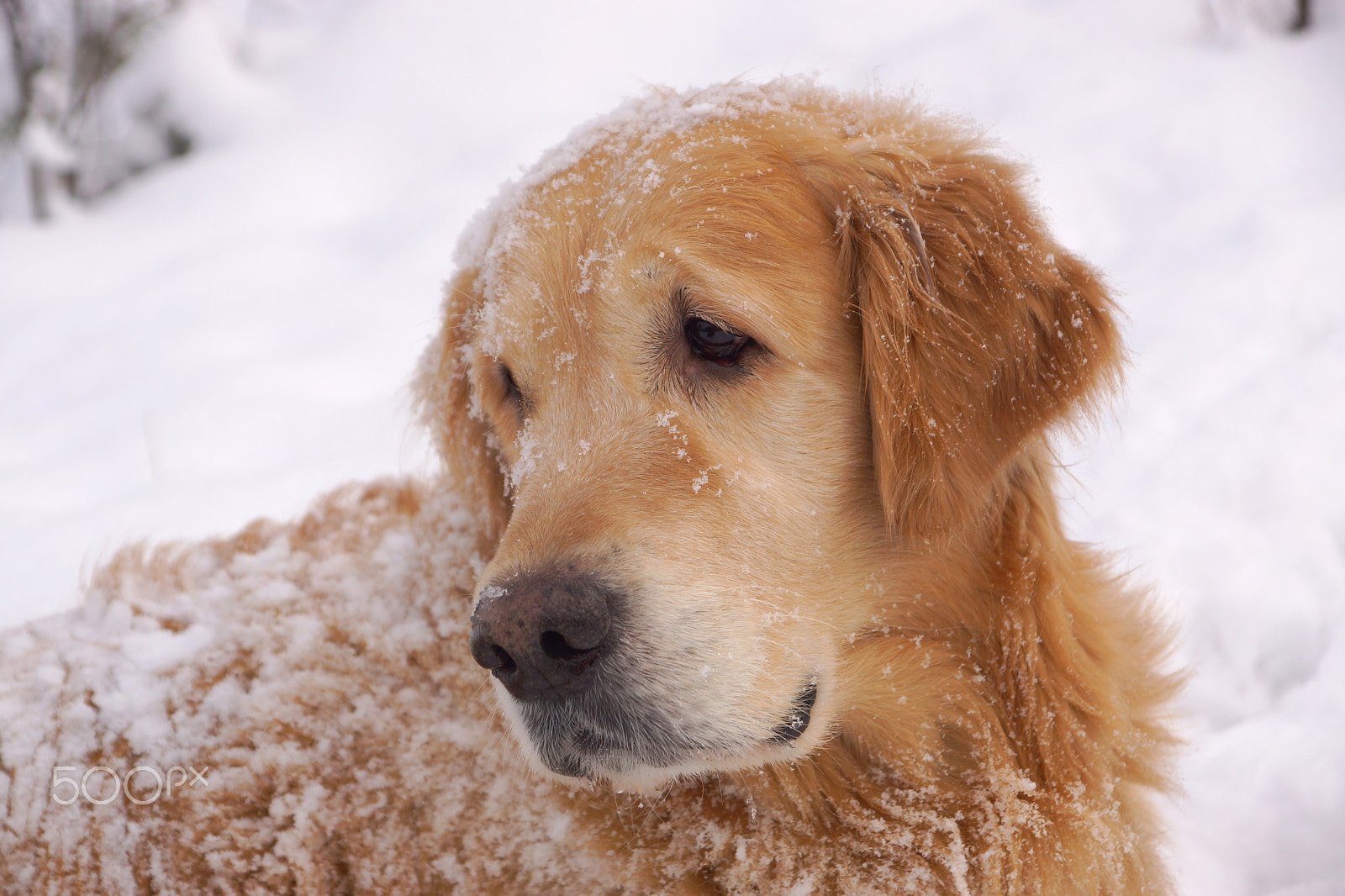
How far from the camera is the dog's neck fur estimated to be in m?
2.37

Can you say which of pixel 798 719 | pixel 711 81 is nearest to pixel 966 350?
pixel 798 719

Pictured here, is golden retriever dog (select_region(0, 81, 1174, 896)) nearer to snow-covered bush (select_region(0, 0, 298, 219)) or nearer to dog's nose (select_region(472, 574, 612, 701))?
dog's nose (select_region(472, 574, 612, 701))

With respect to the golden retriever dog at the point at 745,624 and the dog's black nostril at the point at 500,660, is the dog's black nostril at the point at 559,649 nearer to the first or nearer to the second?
the dog's black nostril at the point at 500,660

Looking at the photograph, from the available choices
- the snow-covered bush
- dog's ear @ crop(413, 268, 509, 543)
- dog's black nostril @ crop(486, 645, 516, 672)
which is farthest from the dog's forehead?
the snow-covered bush

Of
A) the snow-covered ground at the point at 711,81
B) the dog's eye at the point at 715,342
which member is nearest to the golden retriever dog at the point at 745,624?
the dog's eye at the point at 715,342

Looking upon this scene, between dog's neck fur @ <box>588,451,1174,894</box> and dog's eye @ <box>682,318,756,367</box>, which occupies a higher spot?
dog's eye @ <box>682,318,756,367</box>

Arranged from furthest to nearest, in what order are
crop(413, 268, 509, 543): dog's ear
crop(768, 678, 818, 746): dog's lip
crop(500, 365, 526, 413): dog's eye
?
1. crop(413, 268, 509, 543): dog's ear
2. crop(500, 365, 526, 413): dog's eye
3. crop(768, 678, 818, 746): dog's lip

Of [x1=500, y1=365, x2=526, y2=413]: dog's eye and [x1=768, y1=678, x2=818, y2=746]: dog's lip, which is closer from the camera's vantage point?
[x1=768, y1=678, x2=818, y2=746]: dog's lip

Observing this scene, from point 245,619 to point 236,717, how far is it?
281 mm

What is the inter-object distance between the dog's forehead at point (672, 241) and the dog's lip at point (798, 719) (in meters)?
0.79

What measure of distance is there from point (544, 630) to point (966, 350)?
1.15m

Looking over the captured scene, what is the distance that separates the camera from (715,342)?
90.9 inches

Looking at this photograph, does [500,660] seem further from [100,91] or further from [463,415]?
[100,91]

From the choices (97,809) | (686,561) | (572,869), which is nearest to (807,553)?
(686,561)
